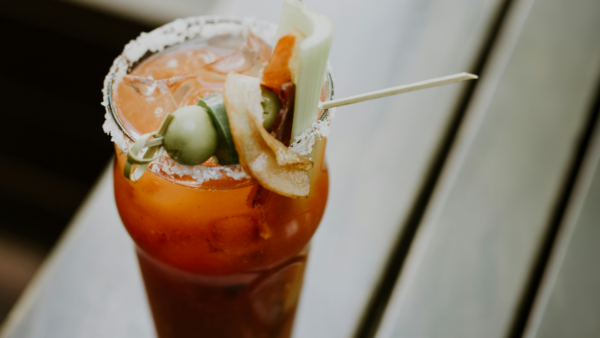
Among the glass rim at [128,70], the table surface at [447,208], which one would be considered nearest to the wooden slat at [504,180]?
the table surface at [447,208]

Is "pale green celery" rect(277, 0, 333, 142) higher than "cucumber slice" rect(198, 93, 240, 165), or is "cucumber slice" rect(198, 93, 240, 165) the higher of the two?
"pale green celery" rect(277, 0, 333, 142)

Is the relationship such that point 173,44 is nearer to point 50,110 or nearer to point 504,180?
point 504,180

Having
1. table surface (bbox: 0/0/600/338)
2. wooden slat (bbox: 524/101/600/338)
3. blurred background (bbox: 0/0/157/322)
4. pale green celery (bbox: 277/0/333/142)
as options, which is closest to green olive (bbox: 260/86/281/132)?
pale green celery (bbox: 277/0/333/142)

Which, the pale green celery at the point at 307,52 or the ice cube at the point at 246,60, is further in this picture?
the ice cube at the point at 246,60

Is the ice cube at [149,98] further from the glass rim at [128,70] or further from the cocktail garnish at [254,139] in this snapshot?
the cocktail garnish at [254,139]

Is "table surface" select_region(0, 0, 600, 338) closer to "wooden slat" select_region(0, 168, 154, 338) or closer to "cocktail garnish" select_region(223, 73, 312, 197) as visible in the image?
"wooden slat" select_region(0, 168, 154, 338)

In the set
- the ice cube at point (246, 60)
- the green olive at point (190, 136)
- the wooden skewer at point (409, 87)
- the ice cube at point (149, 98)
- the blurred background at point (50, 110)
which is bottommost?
the blurred background at point (50, 110)

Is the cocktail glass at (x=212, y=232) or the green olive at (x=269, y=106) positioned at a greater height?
the green olive at (x=269, y=106)
